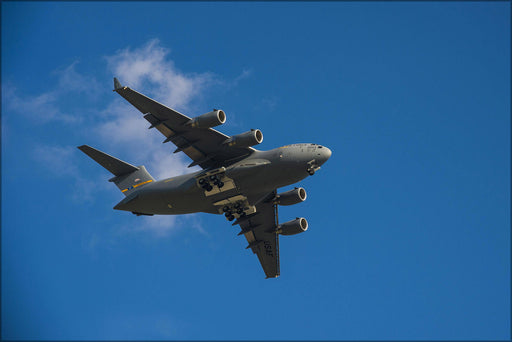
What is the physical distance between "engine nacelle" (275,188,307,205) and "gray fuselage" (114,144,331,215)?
2156 millimetres

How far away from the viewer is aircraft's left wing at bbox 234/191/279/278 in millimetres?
30641

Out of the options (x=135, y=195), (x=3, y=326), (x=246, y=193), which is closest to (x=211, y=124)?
(x=246, y=193)

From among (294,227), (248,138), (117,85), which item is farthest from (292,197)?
(117,85)

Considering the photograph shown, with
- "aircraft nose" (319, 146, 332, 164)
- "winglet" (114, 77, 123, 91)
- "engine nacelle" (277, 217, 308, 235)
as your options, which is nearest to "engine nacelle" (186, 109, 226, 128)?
"winglet" (114, 77, 123, 91)

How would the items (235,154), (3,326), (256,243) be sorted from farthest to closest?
(3,326) < (256,243) < (235,154)

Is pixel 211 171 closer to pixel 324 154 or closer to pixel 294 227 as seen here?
pixel 324 154

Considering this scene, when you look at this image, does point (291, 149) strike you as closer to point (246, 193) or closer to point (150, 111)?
point (246, 193)

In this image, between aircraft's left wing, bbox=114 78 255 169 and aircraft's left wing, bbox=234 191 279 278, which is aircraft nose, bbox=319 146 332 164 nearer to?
aircraft's left wing, bbox=114 78 255 169

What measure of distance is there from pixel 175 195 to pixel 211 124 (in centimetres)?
506

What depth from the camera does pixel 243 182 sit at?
2584 centimetres

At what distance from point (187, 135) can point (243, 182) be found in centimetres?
381

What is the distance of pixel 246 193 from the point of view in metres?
26.6

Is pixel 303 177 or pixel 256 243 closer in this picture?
pixel 303 177

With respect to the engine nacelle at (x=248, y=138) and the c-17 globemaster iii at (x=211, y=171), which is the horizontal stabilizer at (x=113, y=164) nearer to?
the c-17 globemaster iii at (x=211, y=171)
